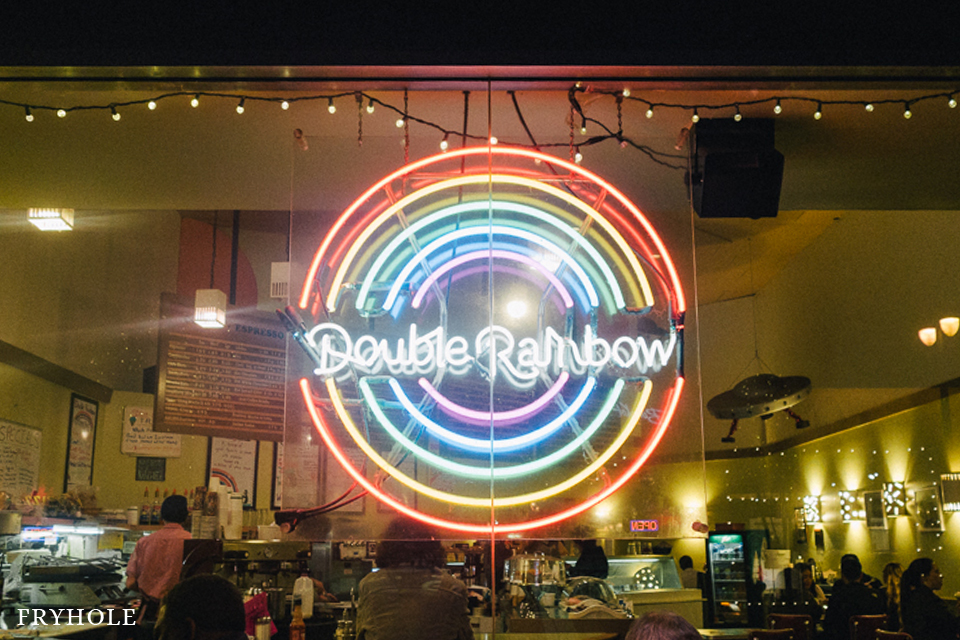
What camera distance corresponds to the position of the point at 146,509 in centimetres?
688

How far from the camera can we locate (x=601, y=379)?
3244mm

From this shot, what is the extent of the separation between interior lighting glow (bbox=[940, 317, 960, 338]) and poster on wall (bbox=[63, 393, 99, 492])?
672 centimetres

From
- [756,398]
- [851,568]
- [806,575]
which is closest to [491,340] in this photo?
[756,398]

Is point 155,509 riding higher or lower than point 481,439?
lower

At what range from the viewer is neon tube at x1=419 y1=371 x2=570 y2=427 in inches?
125

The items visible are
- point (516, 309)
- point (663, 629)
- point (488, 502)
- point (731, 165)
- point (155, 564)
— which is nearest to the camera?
point (663, 629)

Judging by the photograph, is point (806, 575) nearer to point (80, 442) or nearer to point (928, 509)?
point (928, 509)

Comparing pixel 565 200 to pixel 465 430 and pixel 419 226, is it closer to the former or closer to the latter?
pixel 419 226

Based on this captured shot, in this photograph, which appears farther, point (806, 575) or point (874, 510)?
point (806, 575)

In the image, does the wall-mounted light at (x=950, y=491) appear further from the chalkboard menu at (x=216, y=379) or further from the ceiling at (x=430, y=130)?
the chalkboard menu at (x=216, y=379)

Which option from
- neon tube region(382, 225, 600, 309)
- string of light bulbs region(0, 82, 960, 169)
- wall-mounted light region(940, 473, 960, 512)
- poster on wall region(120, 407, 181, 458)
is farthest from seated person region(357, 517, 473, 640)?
wall-mounted light region(940, 473, 960, 512)

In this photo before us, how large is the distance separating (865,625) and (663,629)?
5.10 meters

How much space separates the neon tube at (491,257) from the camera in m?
3.29

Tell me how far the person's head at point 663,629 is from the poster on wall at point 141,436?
5607 millimetres
